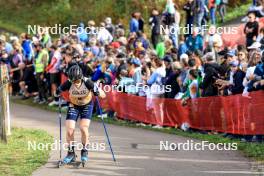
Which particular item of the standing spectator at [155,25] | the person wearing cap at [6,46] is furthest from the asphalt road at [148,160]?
the person wearing cap at [6,46]

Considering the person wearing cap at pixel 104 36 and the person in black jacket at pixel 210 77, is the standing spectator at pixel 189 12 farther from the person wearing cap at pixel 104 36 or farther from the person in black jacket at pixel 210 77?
the person in black jacket at pixel 210 77

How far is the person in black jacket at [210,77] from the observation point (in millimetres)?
16172

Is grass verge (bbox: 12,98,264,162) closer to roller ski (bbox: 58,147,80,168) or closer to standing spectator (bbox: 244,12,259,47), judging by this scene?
roller ski (bbox: 58,147,80,168)

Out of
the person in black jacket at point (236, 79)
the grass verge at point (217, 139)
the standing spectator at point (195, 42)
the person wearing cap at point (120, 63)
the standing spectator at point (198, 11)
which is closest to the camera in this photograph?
the grass verge at point (217, 139)

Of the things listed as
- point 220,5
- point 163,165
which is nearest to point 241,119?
point 163,165

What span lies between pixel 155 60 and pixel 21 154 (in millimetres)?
5940

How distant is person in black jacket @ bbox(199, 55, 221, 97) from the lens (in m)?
16.2

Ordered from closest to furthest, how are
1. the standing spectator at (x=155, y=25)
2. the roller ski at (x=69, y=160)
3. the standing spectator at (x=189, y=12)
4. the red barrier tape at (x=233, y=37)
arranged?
1. the roller ski at (x=69, y=160)
2. the red barrier tape at (x=233, y=37)
3. the standing spectator at (x=189, y=12)
4. the standing spectator at (x=155, y=25)

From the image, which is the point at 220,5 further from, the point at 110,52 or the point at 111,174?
the point at 111,174

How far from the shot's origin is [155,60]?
18.4 m

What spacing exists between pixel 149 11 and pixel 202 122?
19.5 meters

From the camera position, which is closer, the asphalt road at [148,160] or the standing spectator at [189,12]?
the asphalt road at [148,160]

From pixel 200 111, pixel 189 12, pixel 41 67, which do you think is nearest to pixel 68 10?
pixel 189 12

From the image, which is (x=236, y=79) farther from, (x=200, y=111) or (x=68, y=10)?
(x=68, y=10)
